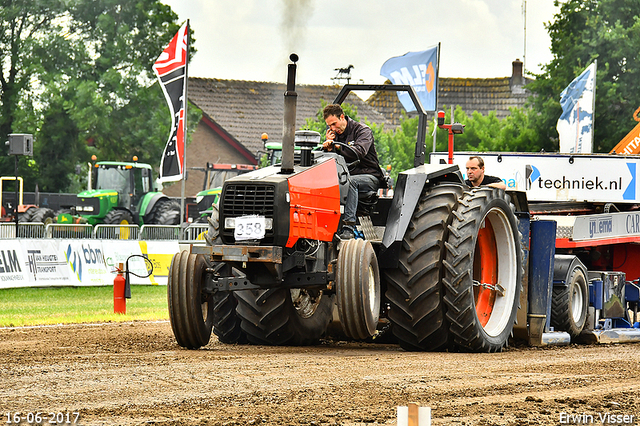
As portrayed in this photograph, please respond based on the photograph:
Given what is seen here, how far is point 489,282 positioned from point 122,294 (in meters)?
7.20

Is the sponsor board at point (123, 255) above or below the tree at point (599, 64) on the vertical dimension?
below

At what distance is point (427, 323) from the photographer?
8.54 metres

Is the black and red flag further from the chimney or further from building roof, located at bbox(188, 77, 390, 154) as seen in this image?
the chimney

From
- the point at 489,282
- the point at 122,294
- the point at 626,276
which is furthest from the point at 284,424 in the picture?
the point at 122,294

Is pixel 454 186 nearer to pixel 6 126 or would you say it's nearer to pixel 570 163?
pixel 570 163

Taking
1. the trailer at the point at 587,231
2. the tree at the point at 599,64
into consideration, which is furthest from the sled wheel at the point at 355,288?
the tree at the point at 599,64

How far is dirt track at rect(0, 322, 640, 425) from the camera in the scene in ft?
17.4

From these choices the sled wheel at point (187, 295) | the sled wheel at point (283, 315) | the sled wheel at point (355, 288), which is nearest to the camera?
the sled wheel at point (355, 288)

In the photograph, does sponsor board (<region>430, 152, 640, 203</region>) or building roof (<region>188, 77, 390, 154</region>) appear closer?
sponsor board (<region>430, 152, 640, 203</region>)

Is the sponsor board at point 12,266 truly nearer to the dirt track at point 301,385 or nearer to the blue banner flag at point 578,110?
the dirt track at point 301,385

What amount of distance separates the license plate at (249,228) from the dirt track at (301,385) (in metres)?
1.00

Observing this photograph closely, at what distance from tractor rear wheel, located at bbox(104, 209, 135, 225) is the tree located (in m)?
15.6

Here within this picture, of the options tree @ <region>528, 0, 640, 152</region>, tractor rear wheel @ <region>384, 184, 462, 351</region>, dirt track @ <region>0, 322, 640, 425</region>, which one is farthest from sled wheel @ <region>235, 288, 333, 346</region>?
tree @ <region>528, 0, 640, 152</region>

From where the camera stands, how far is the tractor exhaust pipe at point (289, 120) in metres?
7.92
